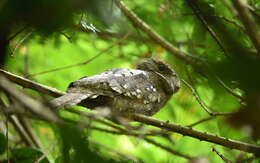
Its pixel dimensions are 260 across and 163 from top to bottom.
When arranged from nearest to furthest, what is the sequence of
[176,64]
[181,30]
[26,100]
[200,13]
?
[26,100] < [200,13] < [176,64] < [181,30]

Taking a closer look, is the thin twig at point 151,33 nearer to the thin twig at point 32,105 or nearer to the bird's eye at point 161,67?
the bird's eye at point 161,67

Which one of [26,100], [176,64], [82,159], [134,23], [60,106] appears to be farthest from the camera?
[176,64]

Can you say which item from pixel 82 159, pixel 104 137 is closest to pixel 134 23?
pixel 104 137

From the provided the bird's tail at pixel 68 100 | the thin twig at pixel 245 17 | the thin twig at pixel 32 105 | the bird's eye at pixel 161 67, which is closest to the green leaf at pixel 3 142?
the bird's tail at pixel 68 100

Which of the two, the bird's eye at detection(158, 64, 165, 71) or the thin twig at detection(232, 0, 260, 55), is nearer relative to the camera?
the thin twig at detection(232, 0, 260, 55)

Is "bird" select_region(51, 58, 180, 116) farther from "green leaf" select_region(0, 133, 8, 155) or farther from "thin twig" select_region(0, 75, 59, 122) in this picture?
"thin twig" select_region(0, 75, 59, 122)

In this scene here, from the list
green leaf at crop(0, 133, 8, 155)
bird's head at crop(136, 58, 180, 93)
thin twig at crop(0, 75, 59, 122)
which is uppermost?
thin twig at crop(0, 75, 59, 122)

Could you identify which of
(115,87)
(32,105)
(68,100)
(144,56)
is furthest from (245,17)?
(144,56)

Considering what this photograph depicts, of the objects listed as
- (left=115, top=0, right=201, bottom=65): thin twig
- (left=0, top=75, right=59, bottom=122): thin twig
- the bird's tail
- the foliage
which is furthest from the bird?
(left=0, top=75, right=59, bottom=122): thin twig

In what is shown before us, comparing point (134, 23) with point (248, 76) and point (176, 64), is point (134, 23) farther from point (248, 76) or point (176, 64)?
point (248, 76)
